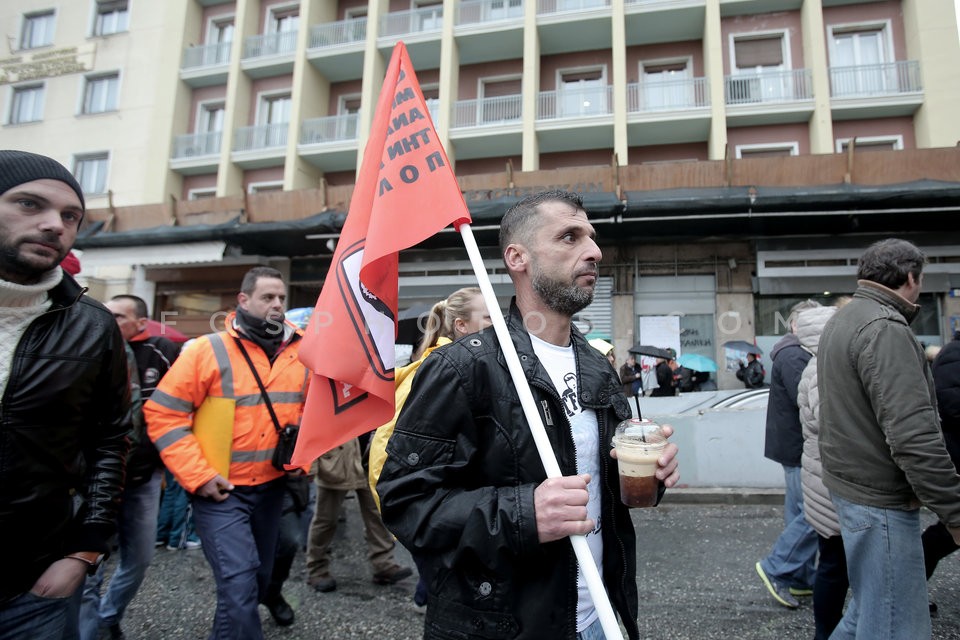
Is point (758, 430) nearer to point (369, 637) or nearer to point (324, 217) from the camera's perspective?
point (369, 637)

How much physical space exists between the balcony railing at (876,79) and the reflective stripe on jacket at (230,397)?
16.9 m

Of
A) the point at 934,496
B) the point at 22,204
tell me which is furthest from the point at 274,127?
the point at 934,496

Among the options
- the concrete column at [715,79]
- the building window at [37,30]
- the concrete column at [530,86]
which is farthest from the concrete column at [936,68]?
the building window at [37,30]

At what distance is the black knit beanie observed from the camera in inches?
62.1

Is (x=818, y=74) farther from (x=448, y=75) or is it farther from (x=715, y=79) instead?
(x=448, y=75)

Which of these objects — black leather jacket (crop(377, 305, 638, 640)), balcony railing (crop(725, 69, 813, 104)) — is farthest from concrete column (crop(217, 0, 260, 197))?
black leather jacket (crop(377, 305, 638, 640))

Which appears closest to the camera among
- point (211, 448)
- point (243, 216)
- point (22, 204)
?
point (22, 204)

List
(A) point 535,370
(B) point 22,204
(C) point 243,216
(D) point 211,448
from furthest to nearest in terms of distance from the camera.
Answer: (C) point 243,216
(D) point 211,448
(B) point 22,204
(A) point 535,370

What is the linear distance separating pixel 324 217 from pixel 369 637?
9838mm

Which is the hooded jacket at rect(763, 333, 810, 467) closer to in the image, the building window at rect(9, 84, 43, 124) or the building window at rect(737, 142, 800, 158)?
the building window at rect(737, 142, 800, 158)

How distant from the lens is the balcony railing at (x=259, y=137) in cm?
1798

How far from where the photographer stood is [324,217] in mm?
11617

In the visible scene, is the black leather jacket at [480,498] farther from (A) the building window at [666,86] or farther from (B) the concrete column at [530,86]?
(A) the building window at [666,86]

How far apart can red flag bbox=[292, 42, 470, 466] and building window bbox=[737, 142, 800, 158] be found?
1540 centimetres
